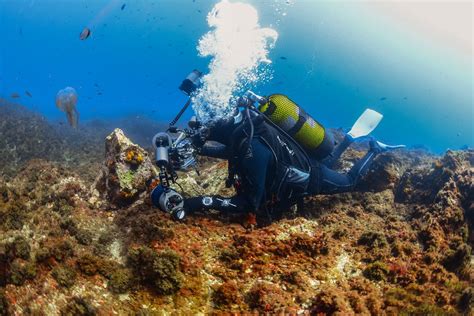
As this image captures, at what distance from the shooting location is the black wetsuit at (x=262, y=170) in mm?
5617

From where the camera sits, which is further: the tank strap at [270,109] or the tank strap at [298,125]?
the tank strap at [298,125]

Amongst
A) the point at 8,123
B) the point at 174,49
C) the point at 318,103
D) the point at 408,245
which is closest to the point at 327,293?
the point at 408,245

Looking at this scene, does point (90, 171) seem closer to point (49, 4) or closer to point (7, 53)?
point (49, 4)

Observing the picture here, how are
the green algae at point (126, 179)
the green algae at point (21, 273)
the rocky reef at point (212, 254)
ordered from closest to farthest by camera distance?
the rocky reef at point (212, 254) → the green algae at point (21, 273) → the green algae at point (126, 179)

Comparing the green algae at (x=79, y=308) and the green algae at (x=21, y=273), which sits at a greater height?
the green algae at (x=79, y=308)

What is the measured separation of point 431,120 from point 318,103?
79.7 m

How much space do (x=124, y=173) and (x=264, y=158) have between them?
11.3ft

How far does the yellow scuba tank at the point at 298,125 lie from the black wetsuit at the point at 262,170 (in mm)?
279

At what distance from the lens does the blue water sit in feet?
439

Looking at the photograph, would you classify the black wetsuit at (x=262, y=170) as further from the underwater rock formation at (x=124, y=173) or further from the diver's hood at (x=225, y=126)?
the underwater rock formation at (x=124, y=173)

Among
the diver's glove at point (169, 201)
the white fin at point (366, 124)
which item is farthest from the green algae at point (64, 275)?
the white fin at point (366, 124)

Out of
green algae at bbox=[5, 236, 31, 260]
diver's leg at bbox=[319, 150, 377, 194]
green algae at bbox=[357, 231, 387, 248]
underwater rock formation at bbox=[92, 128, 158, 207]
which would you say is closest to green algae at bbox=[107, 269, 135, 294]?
green algae at bbox=[5, 236, 31, 260]

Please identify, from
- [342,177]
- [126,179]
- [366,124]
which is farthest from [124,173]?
[366,124]

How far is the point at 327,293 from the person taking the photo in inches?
153
